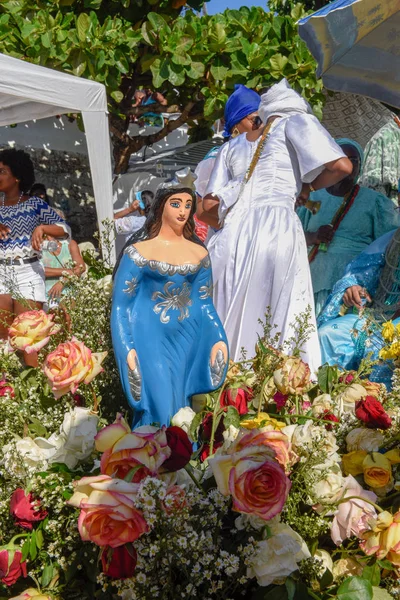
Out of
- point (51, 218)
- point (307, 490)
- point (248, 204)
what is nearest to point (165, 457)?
point (307, 490)

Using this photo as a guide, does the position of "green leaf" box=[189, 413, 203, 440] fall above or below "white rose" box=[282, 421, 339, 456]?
below

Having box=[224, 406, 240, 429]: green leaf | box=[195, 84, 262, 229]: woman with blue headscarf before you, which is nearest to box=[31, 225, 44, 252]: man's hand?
box=[195, 84, 262, 229]: woman with blue headscarf

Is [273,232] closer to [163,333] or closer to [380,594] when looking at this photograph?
[163,333]

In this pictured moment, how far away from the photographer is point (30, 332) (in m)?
1.73

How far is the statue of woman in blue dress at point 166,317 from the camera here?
2.01 meters

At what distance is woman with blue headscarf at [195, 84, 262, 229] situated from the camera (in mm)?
2988

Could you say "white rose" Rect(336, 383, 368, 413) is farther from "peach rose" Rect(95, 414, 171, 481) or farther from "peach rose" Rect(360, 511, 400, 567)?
"peach rose" Rect(95, 414, 171, 481)

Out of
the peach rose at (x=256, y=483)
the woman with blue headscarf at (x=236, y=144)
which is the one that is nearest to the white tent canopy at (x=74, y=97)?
the woman with blue headscarf at (x=236, y=144)

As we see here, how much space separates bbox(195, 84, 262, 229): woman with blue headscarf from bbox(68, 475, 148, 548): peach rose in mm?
2042

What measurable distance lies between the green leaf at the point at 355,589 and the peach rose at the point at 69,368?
2.45ft

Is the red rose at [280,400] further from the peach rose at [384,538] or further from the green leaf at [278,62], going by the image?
the green leaf at [278,62]

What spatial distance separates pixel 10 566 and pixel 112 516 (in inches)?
12.3

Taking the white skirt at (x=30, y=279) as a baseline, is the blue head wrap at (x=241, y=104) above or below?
above

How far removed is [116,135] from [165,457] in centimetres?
632
